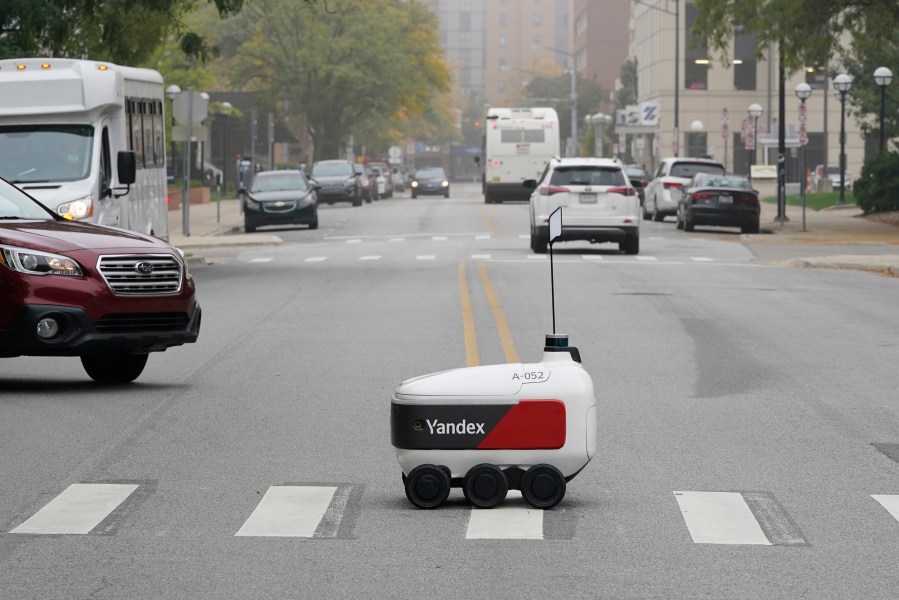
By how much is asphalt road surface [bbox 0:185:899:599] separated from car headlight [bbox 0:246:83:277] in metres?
0.92

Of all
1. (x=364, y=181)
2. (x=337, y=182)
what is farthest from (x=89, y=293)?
(x=364, y=181)

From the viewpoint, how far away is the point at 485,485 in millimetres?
8281

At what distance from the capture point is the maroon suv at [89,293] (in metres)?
12.5

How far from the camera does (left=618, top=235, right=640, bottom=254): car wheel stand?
105 feet

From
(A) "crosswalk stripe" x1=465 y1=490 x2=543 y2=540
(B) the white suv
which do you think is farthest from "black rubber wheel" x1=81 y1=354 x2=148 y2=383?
(B) the white suv

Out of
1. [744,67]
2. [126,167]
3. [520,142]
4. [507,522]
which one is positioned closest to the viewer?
[507,522]

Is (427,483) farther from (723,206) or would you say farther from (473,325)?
(723,206)

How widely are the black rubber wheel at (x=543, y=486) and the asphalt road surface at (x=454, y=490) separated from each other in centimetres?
8

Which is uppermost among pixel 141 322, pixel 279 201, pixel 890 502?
pixel 141 322

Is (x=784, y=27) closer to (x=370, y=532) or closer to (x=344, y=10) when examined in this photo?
(x=370, y=532)

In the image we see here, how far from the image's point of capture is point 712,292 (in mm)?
22906

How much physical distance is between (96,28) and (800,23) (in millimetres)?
17997

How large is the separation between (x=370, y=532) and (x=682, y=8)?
95063 millimetres

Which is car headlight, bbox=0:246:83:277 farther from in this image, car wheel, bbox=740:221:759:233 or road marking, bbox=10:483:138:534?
car wheel, bbox=740:221:759:233
